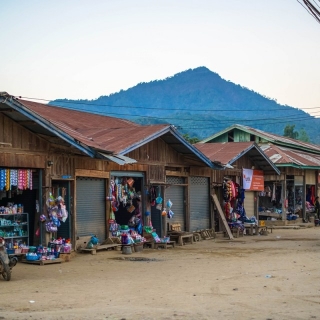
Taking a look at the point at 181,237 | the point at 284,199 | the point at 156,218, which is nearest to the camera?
the point at 181,237

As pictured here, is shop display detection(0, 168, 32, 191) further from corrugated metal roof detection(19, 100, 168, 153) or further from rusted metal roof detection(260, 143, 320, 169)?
rusted metal roof detection(260, 143, 320, 169)

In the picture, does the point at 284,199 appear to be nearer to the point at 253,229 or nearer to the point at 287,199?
the point at 287,199

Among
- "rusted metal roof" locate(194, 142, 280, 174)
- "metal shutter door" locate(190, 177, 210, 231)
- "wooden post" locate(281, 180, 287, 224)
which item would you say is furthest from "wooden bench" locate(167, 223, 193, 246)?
"wooden post" locate(281, 180, 287, 224)

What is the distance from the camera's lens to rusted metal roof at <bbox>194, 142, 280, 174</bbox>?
23.9 m

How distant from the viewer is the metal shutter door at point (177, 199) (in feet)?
68.4

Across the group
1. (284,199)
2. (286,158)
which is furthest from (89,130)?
(284,199)

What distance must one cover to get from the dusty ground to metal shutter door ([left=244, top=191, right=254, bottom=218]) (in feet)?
30.4

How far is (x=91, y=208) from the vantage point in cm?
1725

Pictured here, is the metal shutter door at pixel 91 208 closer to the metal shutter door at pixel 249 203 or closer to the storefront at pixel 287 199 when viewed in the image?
the metal shutter door at pixel 249 203

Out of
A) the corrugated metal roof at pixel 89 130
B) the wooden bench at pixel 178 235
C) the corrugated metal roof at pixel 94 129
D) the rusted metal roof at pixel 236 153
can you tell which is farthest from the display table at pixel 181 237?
the corrugated metal roof at pixel 94 129

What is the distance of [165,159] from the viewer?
20.3 meters

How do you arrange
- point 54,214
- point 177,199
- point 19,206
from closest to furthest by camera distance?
1. point 19,206
2. point 54,214
3. point 177,199

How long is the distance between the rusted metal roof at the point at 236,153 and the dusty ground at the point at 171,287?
7266mm

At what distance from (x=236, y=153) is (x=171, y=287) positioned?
14.1 meters
